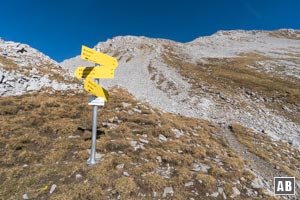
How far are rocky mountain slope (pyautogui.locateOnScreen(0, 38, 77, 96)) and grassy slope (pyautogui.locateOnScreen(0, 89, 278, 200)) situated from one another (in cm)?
286

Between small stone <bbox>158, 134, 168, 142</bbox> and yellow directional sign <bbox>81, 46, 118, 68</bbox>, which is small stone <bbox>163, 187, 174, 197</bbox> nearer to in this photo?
small stone <bbox>158, 134, 168, 142</bbox>

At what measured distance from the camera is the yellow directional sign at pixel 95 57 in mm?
7781

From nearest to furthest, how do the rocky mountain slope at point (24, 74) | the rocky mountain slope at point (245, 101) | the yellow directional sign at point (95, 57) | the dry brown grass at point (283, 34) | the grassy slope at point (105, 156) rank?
the grassy slope at point (105, 156) < the yellow directional sign at point (95, 57) < the rocky mountain slope at point (245, 101) < the rocky mountain slope at point (24, 74) < the dry brown grass at point (283, 34)

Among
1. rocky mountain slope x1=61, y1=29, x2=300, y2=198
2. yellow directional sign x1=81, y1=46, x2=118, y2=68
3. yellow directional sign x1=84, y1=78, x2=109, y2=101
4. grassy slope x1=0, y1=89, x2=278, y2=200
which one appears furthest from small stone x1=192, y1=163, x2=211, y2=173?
yellow directional sign x1=81, y1=46, x2=118, y2=68

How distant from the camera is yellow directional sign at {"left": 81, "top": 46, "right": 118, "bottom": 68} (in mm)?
7781

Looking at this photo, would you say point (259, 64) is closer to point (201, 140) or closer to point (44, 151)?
point (201, 140)

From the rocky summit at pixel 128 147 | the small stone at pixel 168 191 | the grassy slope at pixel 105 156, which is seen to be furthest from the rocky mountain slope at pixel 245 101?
the small stone at pixel 168 191

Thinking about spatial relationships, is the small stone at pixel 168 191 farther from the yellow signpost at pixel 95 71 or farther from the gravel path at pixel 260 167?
the gravel path at pixel 260 167

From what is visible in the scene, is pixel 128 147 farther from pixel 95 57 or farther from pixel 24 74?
pixel 24 74

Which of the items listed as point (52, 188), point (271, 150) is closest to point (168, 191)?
point (52, 188)
